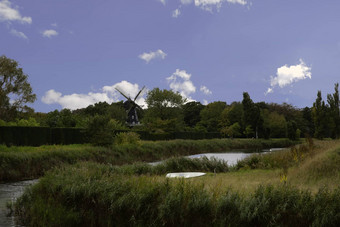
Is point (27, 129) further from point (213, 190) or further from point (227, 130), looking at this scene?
point (227, 130)

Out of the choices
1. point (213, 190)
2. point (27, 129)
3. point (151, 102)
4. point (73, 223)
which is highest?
point (151, 102)

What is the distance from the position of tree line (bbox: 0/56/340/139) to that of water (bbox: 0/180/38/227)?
772 inches

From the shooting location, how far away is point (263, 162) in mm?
17000

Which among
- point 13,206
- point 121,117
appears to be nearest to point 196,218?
point 13,206

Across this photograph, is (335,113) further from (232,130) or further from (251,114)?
(232,130)

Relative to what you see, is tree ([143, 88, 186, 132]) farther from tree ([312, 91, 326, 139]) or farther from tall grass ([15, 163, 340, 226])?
tall grass ([15, 163, 340, 226])

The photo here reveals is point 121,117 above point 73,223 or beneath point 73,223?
above

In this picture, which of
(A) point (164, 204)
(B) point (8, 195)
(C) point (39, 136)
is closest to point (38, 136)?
(C) point (39, 136)

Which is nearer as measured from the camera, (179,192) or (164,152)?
(179,192)

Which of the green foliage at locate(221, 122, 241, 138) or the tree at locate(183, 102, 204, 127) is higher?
the tree at locate(183, 102, 204, 127)

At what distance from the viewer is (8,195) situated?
13047 millimetres

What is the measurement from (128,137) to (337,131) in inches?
1466

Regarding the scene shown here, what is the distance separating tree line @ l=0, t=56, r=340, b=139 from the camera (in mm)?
43531

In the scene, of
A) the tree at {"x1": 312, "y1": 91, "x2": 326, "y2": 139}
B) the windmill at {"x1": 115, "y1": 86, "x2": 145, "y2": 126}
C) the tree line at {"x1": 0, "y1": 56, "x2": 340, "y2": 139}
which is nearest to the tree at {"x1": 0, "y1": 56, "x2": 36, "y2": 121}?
the tree line at {"x1": 0, "y1": 56, "x2": 340, "y2": 139}
